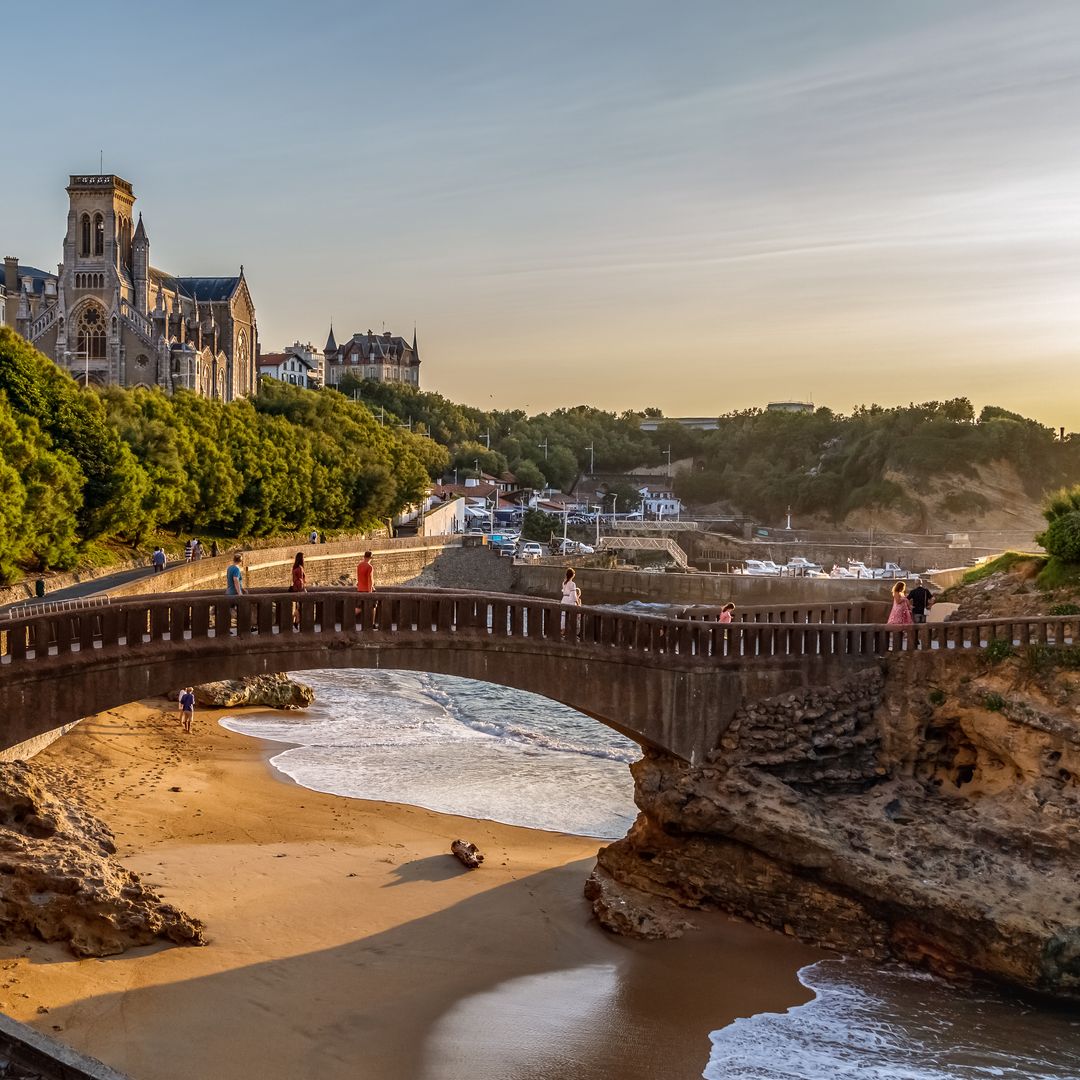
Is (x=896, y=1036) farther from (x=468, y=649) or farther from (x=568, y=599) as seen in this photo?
(x=568, y=599)

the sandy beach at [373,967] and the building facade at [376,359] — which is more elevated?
the building facade at [376,359]

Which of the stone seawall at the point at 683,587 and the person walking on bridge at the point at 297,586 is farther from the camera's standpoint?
the stone seawall at the point at 683,587

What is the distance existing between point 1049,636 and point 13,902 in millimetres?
16618

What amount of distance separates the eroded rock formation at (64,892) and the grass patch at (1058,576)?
16669 mm

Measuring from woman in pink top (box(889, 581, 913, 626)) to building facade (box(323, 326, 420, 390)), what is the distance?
166m

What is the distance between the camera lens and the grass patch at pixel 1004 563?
78.6ft

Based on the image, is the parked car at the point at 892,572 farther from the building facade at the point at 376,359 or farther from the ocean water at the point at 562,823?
the building facade at the point at 376,359

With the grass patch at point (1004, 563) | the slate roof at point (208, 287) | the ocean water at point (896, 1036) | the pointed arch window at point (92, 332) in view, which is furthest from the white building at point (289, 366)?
the ocean water at point (896, 1036)

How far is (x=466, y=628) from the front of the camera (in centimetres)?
1903

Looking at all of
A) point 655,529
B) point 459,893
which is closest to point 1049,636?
point 459,893

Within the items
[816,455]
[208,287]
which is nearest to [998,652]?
[208,287]

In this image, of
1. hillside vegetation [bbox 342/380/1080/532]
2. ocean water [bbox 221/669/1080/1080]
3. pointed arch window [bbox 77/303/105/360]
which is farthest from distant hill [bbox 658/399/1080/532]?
ocean water [bbox 221/669/1080/1080]

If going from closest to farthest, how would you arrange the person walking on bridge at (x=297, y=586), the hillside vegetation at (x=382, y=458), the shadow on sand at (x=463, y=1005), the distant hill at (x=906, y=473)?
1. the shadow on sand at (x=463, y=1005)
2. the person walking on bridge at (x=297, y=586)
3. the hillside vegetation at (x=382, y=458)
4. the distant hill at (x=906, y=473)

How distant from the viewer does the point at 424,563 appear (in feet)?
247
